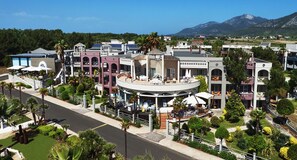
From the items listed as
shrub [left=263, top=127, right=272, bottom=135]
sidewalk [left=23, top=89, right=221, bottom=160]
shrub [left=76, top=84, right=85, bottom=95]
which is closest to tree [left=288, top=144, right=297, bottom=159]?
sidewalk [left=23, top=89, right=221, bottom=160]

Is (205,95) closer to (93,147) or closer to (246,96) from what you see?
(246,96)

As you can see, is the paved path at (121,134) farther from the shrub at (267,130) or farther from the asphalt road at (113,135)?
the shrub at (267,130)

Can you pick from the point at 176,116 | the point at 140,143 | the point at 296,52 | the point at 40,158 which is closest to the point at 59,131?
the point at 40,158

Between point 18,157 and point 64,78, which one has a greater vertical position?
point 64,78

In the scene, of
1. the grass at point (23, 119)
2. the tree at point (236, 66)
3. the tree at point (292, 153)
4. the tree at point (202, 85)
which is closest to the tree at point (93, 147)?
the tree at point (292, 153)

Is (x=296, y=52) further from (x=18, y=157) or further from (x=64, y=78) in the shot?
(x=18, y=157)
